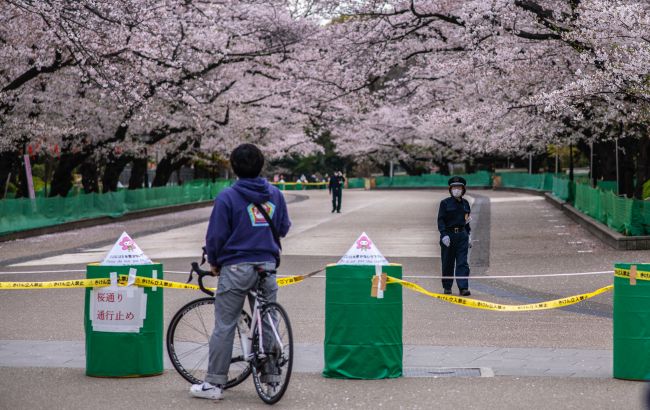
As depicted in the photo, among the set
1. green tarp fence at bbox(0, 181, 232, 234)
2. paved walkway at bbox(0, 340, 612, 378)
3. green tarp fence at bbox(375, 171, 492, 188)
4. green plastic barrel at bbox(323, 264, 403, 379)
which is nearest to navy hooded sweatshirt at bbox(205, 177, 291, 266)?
green plastic barrel at bbox(323, 264, 403, 379)

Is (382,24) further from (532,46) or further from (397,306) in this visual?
(397,306)

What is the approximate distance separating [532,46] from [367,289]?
1824 cm

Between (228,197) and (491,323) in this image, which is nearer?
(228,197)

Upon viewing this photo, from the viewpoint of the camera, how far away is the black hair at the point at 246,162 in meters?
7.81

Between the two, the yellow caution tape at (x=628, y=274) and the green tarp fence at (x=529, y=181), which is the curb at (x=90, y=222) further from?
the green tarp fence at (x=529, y=181)

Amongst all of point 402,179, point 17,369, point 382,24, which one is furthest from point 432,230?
point 402,179

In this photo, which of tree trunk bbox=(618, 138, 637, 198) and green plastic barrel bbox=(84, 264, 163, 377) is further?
tree trunk bbox=(618, 138, 637, 198)

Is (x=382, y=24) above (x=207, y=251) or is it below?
above

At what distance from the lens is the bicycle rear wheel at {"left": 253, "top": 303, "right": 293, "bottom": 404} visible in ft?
24.8

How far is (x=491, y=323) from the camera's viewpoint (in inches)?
476

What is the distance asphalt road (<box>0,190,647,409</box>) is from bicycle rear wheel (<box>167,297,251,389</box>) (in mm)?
144

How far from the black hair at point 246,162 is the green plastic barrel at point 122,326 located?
50.3 inches

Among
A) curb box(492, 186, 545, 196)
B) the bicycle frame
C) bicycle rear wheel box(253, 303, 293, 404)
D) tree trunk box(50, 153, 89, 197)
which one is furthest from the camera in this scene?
curb box(492, 186, 545, 196)

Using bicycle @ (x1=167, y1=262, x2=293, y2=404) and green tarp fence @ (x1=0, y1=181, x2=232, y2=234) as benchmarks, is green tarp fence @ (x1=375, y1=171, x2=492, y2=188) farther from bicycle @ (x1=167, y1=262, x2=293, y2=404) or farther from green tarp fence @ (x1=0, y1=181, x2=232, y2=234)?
bicycle @ (x1=167, y1=262, x2=293, y2=404)
